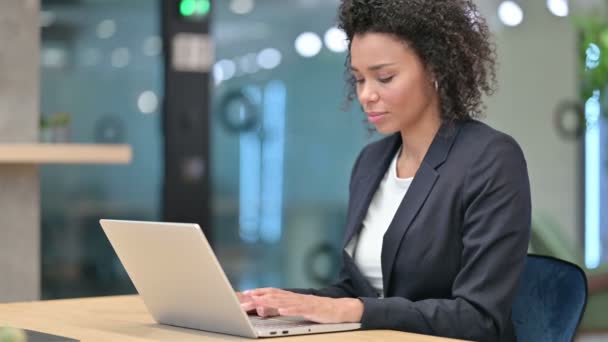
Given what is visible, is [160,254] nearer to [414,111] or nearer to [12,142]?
[414,111]

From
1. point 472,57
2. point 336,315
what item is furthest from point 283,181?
point 336,315

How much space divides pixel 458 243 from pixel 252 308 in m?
0.42

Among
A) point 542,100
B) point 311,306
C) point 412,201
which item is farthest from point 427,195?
point 542,100

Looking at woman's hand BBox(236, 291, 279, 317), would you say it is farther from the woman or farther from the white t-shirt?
the white t-shirt

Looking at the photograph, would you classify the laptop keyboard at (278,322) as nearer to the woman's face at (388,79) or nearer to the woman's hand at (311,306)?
the woman's hand at (311,306)

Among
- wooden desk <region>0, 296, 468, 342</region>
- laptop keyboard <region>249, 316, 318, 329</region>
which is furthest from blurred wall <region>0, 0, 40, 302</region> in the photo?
laptop keyboard <region>249, 316, 318, 329</region>

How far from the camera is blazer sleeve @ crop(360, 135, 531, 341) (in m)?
1.99

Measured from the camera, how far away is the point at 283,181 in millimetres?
4875

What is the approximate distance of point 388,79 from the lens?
2.23 metres

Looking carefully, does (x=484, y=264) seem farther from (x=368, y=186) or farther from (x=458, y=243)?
(x=368, y=186)

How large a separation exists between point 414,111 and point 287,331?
62 cm

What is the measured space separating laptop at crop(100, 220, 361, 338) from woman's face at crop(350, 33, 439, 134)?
1.60 ft

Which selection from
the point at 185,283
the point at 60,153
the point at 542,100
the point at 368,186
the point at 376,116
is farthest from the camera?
the point at 542,100

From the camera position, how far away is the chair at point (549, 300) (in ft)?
6.86
